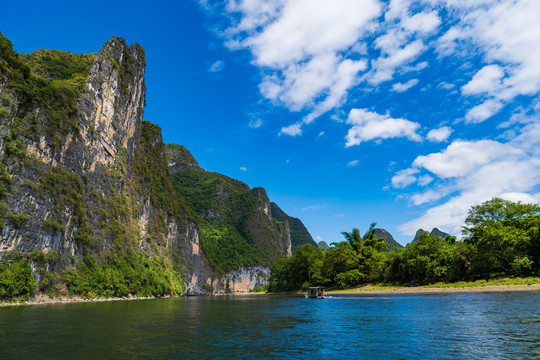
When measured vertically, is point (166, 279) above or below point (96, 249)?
below

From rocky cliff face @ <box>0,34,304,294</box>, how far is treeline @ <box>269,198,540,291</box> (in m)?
64.3

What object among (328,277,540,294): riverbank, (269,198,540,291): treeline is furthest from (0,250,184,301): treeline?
(328,277,540,294): riverbank

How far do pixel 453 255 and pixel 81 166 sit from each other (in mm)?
91752

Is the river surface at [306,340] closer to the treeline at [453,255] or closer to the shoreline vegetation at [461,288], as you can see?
the shoreline vegetation at [461,288]

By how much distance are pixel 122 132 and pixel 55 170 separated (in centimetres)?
4720

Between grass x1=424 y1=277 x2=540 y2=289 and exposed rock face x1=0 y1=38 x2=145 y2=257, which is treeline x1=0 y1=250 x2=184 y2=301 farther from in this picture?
grass x1=424 y1=277 x2=540 y2=289

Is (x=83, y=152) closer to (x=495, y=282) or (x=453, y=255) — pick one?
(x=453, y=255)

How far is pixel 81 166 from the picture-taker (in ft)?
288

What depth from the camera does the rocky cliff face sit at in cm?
6084

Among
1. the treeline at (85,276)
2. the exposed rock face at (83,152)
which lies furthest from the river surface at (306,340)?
the exposed rock face at (83,152)

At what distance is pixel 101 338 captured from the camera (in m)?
18.0

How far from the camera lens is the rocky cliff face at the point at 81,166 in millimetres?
60844

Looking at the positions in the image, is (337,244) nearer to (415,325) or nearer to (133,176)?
(415,325)

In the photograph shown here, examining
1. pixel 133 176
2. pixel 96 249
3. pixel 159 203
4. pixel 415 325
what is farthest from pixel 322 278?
pixel 159 203
